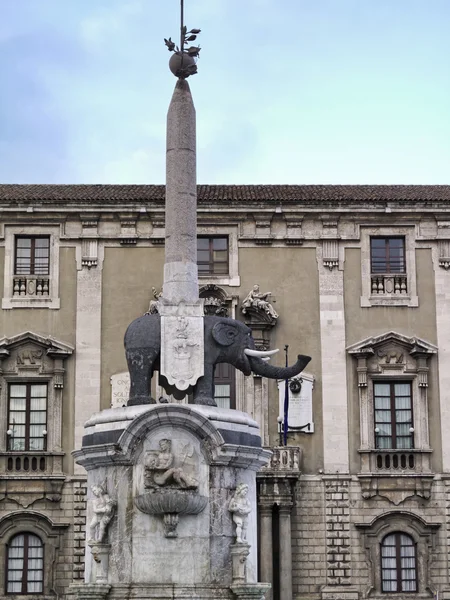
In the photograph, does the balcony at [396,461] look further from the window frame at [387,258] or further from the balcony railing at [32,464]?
the balcony railing at [32,464]

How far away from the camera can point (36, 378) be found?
135 ft

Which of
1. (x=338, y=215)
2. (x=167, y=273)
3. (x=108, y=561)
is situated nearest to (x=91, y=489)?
(x=108, y=561)

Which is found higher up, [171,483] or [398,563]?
[171,483]

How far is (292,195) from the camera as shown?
4262cm

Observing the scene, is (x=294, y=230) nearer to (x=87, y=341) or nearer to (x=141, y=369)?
(x=87, y=341)

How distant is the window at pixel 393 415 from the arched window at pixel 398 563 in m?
2.70

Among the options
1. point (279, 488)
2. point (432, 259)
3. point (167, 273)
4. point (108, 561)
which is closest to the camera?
point (108, 561)

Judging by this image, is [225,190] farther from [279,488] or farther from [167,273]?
[167,273]

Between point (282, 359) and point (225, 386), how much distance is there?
73.0 inches

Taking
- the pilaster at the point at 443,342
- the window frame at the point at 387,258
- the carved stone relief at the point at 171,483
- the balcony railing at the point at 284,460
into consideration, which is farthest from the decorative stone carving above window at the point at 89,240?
the carved stone relief at the point at 171,483

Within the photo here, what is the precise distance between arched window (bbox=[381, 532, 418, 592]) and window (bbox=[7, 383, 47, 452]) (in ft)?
34.0

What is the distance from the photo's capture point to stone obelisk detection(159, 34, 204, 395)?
21641mm

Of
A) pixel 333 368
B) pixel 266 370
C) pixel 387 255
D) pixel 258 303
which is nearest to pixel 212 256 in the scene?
pixel 258 303

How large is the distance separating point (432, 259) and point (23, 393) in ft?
42.2
